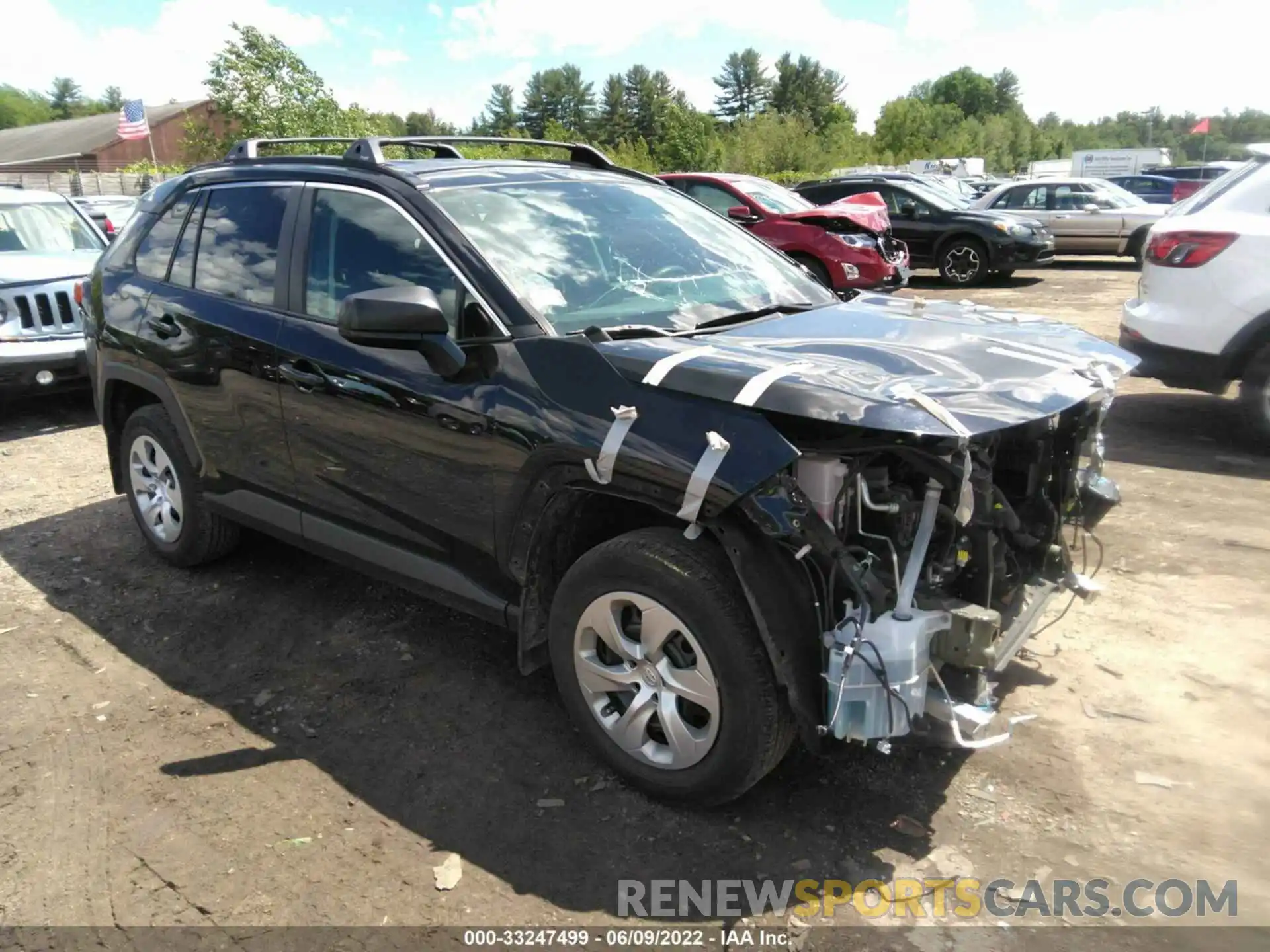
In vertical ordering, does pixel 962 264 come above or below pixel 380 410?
below

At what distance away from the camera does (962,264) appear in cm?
1582

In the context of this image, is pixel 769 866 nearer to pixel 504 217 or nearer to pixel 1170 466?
pixel 504 217

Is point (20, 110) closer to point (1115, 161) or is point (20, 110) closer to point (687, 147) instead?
point (687, 147)

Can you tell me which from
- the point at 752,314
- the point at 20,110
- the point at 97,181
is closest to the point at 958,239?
the point at 752,314

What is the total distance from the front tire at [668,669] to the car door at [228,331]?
1692mm

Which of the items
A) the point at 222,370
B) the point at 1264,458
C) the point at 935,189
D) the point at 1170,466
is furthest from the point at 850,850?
the point at 935,189

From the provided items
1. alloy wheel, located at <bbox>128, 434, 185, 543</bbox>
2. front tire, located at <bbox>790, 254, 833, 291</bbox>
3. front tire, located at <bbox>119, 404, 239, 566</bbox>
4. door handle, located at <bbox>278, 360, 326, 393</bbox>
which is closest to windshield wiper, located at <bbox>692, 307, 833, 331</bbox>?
door handle, located at <bbox>278, 360, 326, 393</bbox>

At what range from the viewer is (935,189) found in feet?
56.9

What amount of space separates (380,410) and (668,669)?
4.76 ft

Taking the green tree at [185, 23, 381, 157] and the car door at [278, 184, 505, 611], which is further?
the green tree at [185, 23, 381, 157]

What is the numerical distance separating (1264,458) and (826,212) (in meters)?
7.15

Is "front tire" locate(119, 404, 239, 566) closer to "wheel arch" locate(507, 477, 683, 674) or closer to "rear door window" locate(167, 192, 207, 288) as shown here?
"rear door window" locate(167, 192, 207, 288)

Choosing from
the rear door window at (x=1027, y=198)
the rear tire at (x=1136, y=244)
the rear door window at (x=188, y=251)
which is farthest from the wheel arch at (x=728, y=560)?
the rear door window at (x=1027, y=198)

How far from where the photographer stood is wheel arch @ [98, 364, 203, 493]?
177 inches
